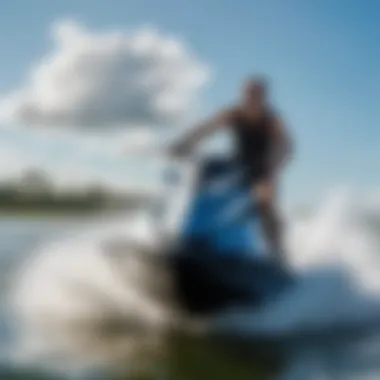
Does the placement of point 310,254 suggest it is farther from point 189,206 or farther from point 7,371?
point 7,371

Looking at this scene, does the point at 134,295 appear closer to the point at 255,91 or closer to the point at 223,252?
the point at 223,252

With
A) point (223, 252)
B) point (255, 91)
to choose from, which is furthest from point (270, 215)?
point (255, 91)

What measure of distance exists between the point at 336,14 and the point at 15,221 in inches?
24.7

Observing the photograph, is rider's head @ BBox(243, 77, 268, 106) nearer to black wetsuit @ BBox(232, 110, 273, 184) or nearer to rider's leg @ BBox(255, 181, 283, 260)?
black wetsuit @ BBox(232, 110, 273, 184)

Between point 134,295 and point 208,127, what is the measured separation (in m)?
0.29

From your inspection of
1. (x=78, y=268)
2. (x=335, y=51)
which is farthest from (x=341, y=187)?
(x=78, y=268)

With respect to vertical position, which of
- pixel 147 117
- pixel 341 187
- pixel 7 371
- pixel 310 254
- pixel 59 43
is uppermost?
pixel 59 43

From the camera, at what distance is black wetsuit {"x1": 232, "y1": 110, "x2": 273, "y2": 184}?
1.31m

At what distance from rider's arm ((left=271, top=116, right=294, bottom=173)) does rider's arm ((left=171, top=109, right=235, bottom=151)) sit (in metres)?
0.08

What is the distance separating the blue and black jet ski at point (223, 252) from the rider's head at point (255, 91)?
4.1 inches

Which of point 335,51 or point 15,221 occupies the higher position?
point 335,51

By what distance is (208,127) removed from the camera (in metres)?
1.31

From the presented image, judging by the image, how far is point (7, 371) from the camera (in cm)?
127

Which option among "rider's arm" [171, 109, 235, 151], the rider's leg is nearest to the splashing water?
the rider's leg
